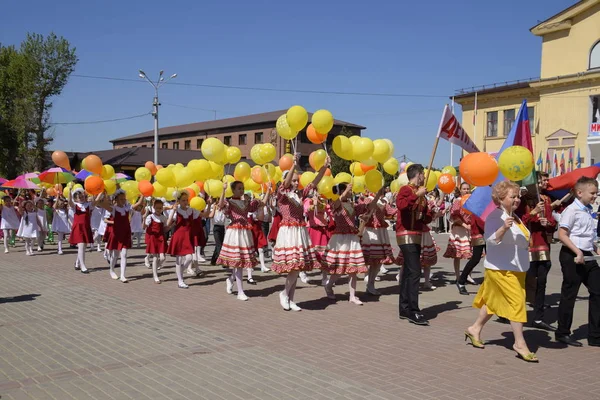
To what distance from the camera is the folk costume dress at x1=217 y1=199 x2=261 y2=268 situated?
938cm

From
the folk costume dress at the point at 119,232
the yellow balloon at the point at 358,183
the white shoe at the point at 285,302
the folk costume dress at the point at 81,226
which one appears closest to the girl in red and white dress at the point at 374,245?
the yellow balloon at the point at 358,183

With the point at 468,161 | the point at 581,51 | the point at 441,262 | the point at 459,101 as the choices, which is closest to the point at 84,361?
the point at 468,161

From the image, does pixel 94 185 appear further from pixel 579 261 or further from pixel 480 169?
pixel 579 261

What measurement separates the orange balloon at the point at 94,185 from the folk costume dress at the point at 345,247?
16.4ft

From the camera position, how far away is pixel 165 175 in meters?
10.2

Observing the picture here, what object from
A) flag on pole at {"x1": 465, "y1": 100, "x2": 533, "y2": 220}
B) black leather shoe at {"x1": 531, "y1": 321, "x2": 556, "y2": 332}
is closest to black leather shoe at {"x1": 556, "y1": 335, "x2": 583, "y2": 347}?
black leather shoe at {"x1": 531, "y1": 321, "x2": 556, "y2": 332}

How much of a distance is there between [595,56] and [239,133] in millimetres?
39815

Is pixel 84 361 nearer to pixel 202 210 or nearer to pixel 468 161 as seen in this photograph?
pixel 468 161

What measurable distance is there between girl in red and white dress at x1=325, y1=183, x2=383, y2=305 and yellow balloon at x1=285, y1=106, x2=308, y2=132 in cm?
132

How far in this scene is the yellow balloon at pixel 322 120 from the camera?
816 centimetres

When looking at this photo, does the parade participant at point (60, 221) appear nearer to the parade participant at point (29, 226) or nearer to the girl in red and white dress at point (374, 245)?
the parade participant at point (29, 226)

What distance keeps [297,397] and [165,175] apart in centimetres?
631

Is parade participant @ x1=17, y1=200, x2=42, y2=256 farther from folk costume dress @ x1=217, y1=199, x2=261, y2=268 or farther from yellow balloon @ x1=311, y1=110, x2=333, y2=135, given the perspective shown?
yellow balloon @ x1=311, y1=110, x2=333, y2=135

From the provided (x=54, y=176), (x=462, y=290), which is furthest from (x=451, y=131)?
(x=54, y=176)
